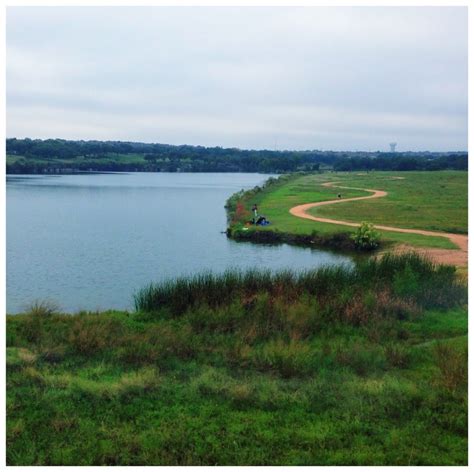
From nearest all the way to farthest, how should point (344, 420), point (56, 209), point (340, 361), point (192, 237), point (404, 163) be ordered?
1. point (344, 420)
2. point (340, 361)
3. point (192, 237)
4. point (56, 209)
5. point (404, 163)

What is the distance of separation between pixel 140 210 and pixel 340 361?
3433 cm

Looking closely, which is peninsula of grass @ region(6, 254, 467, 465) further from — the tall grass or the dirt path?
the dirt path

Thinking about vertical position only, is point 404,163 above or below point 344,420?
above

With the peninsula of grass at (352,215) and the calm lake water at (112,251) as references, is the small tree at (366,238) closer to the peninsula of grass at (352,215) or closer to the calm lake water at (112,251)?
the peninsula of grass at (352,215)

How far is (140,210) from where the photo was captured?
41.2 meters

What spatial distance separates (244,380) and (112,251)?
16427 mm

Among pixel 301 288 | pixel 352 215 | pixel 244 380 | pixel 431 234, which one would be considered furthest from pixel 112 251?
pixel 244 380

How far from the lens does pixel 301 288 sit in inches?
483

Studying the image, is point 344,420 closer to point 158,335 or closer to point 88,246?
point 158,335

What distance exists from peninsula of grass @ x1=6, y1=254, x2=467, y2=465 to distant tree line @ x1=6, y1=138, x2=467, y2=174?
7831 cm

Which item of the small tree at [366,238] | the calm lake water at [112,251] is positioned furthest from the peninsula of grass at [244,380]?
the small tree at [366,238]

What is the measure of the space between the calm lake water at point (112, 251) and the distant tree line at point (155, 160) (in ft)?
158

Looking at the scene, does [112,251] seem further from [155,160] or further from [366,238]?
[155,160]

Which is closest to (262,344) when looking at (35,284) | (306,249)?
(35,284)
